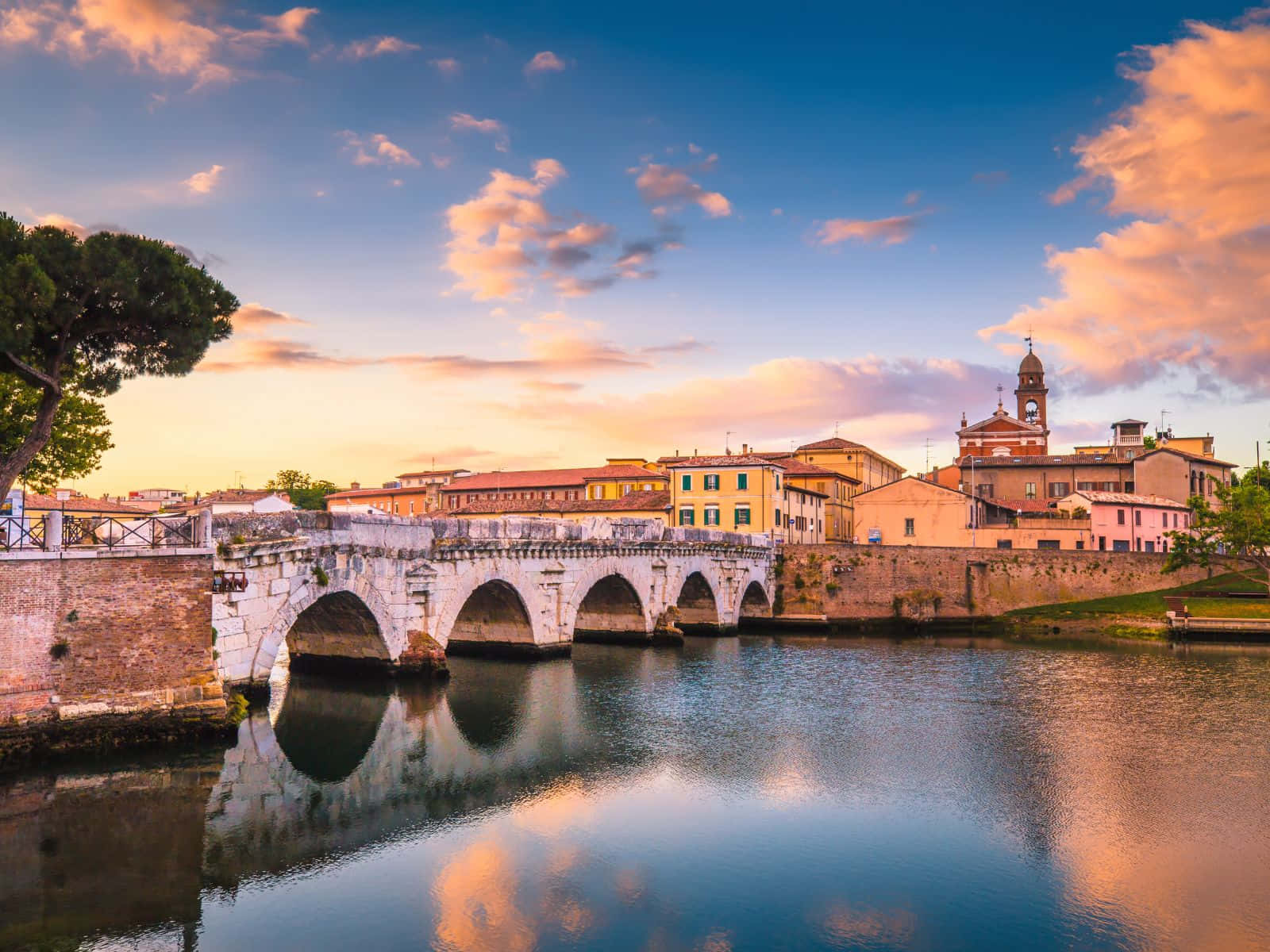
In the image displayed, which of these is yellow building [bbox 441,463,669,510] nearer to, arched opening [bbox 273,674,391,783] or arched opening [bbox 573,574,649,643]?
arched opening [bbox 573,574,649,643]

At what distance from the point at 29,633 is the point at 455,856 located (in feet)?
35.9

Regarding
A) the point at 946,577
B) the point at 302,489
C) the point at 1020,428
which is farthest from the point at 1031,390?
the point at 302,489

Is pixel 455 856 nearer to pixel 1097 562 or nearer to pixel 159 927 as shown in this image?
pixel 159 927

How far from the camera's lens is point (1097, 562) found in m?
65.2

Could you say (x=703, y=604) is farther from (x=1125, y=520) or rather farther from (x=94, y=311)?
(x=94, y=311)

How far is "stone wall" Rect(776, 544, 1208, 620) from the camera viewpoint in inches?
2559

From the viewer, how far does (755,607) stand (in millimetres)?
64250

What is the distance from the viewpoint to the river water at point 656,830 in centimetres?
1512

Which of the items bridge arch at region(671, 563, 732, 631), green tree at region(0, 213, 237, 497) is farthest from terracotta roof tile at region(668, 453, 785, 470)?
green tree at region(0, 213, 237, 497)

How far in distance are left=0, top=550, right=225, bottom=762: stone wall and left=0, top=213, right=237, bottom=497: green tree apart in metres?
4.34

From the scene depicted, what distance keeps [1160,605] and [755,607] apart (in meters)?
25.3

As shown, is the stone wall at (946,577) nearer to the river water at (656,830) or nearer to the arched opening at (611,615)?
the arched opening at (611,615)

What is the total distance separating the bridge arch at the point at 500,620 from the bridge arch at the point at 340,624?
4666 mm

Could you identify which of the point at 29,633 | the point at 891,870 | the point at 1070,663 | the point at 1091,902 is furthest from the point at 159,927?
the point at 1070,663
